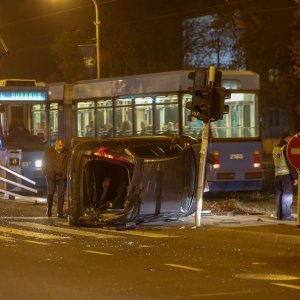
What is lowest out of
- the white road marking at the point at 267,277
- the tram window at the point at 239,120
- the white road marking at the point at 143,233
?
the white road marking at the point at 267,277

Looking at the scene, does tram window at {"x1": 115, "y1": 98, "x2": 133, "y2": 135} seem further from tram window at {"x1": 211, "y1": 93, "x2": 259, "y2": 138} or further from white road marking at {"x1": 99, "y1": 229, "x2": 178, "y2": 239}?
white road marking at {"x1": 99, "y1": 229, "x2": 178, "y2": 239}

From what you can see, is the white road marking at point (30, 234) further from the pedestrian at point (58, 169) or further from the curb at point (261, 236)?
the curb at point (261, 236)

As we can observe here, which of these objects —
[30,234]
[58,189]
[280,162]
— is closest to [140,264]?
A: [30,234]

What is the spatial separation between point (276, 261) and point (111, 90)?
12.6m

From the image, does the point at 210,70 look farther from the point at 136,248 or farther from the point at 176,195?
the point at 136,248

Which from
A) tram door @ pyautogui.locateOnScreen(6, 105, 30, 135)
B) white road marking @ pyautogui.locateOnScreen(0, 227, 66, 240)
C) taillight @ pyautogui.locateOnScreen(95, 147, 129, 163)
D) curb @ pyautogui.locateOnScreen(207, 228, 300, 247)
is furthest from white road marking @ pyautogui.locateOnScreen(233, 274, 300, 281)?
tram door @ pyautogui.locateOnScreen(6, 105, 30, 135)

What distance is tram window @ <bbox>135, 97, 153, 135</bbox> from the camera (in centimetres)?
2230

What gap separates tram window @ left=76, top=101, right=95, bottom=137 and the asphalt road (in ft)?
27.0

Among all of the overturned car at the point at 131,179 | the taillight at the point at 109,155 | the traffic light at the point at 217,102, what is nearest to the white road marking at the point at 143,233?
the overturned car at the point at 131,179

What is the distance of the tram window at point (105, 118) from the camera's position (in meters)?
23.7

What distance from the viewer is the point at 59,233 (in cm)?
1507

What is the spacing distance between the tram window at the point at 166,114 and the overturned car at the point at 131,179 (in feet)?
17.8

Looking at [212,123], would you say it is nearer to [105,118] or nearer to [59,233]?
[105,118]

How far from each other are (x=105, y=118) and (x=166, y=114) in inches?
109
